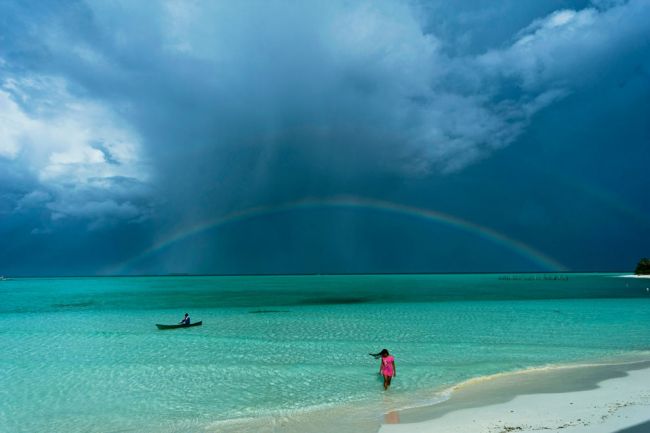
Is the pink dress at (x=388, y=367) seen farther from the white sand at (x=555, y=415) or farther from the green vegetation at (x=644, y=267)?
the green vegetation at (x=644, y=267)

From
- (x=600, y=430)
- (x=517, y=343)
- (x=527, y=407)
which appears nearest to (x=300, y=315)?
(x=517, y=343)

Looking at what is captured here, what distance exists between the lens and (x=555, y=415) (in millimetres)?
12328

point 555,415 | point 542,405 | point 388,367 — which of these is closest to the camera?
point 555,415

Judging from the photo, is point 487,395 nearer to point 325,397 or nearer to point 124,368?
point 325,397

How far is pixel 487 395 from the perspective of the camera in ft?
50.6

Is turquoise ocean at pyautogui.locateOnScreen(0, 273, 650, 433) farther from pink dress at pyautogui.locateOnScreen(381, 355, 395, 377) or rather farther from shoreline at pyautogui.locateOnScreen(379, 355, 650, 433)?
shoreline at pyautogui.locateOnScreen(379, 355, 650, 433)

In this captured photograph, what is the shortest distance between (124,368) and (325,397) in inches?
476

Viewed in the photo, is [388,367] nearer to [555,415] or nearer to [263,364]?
[555,415]

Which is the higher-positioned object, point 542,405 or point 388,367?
point 388,367

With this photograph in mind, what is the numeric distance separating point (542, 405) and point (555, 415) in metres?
1.29

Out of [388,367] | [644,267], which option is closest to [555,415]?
[388,367]

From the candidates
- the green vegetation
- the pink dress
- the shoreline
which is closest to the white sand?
the shoreline

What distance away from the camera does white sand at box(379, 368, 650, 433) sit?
11109mm

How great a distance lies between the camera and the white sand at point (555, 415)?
11.1m
